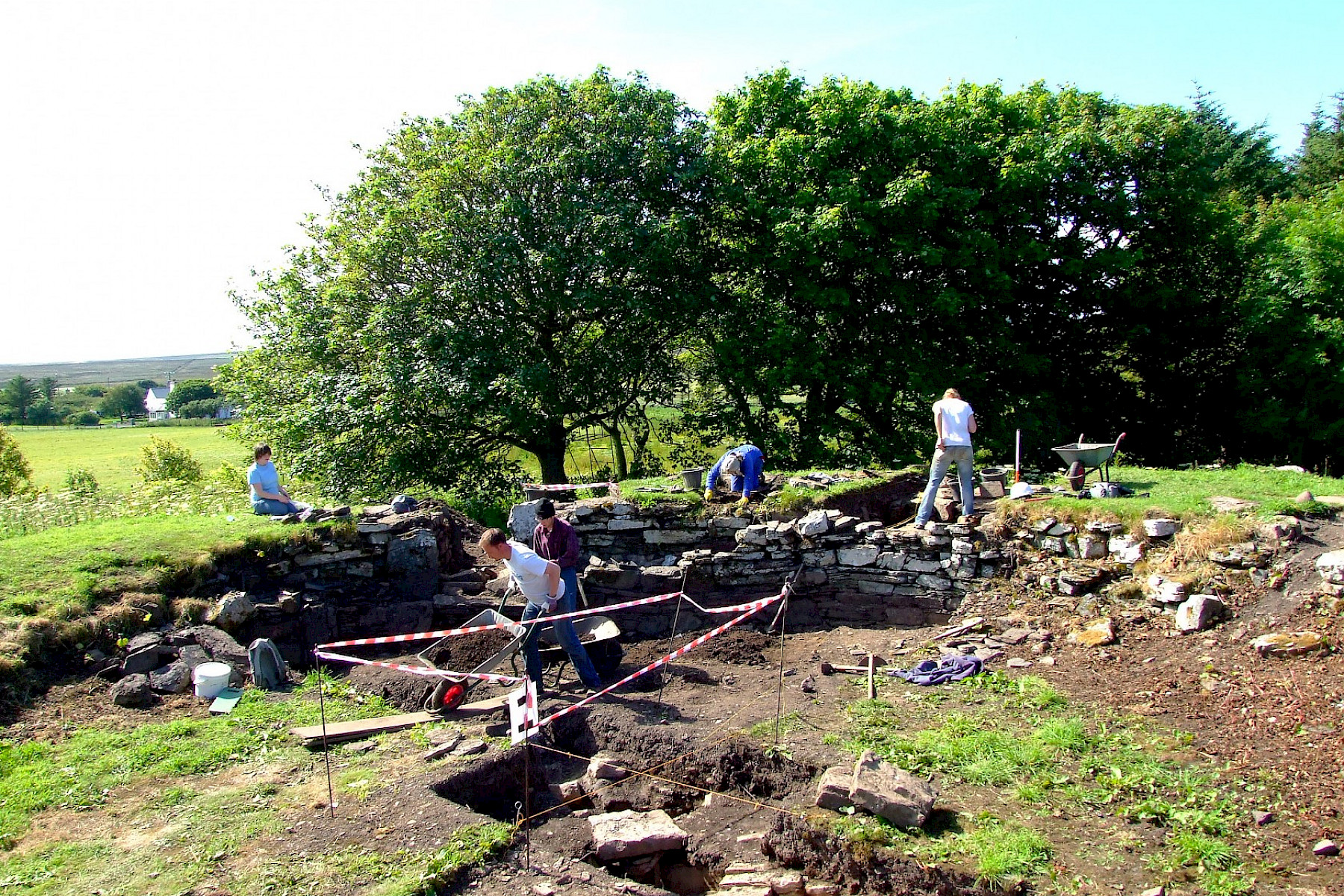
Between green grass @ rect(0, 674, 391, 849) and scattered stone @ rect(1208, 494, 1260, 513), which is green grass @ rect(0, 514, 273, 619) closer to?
green grass @ rect(0, 674, 391, 849)

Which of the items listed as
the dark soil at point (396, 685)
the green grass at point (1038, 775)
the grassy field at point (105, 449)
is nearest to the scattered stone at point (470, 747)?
the dark soil at point (396, 685)

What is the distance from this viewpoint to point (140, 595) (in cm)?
824

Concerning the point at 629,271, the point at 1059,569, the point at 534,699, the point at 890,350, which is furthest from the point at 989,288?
the point at 534,699

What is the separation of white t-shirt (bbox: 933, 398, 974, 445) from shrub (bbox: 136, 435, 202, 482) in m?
22.1

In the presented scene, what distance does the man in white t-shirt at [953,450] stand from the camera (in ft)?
31.1

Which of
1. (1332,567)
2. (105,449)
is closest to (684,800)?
(1332,567)

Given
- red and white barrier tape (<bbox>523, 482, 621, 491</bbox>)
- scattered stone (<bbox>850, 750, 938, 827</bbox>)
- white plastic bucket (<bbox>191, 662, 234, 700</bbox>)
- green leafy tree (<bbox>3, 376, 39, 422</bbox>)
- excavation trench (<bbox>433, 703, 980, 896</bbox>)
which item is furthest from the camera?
green leafy tree (<bbox>3, 376, 39, 422</bbox>)

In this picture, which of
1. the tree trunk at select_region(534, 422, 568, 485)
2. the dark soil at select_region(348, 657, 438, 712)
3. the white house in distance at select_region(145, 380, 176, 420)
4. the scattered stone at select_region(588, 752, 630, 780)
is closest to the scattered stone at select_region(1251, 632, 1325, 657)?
the scattered stone at select_region(588, 752, 630, 780)

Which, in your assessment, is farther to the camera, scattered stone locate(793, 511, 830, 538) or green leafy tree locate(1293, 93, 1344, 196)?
green leafy tree locate(1293, 93, 1344, 196)

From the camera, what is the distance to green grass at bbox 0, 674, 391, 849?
5.45 metres

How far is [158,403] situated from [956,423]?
7759cm

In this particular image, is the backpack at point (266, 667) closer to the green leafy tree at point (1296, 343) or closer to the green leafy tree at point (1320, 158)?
the green leafy tree at point (1296, 343)

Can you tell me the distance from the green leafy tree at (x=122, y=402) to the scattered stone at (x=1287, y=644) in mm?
78201

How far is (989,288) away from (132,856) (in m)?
16.5
